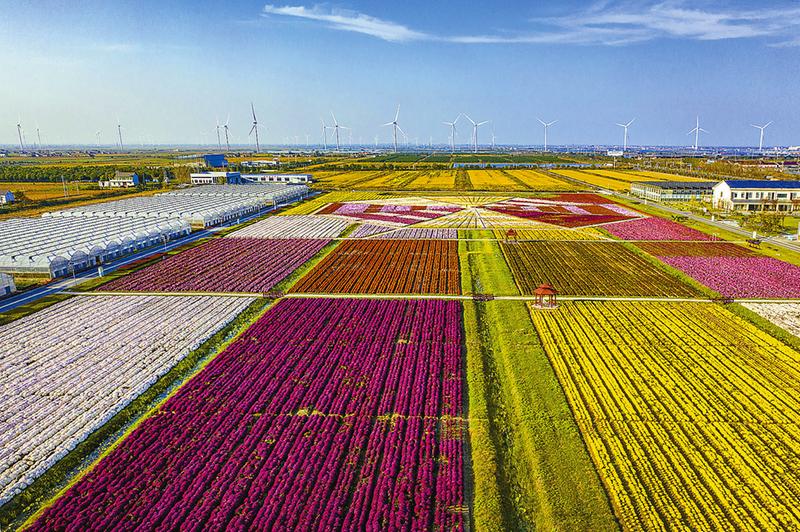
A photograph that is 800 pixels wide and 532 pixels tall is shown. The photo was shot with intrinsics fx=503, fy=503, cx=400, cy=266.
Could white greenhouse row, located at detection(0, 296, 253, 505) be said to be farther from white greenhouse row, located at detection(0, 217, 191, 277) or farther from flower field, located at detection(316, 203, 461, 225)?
flower field, located at detection(316, 203, 461, 225)

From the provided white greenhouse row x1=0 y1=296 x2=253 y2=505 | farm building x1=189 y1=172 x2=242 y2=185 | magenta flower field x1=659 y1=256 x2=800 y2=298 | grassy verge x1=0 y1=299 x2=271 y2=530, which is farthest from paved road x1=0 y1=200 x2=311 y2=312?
farm building x1=189 y1=172 x2=242 y2=185

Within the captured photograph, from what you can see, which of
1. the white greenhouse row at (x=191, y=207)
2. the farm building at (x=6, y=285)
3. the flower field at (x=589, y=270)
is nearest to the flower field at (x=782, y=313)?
the flower field at (x=589, y=270)

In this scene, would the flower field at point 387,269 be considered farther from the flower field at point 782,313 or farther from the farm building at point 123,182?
the farm building at point 123,182

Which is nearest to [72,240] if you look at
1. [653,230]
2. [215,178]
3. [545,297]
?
[545,297]

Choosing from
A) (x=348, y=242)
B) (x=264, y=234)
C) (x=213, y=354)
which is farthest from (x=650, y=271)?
(x=264, y=234)

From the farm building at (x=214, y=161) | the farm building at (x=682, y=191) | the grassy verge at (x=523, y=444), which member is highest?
the farm building at (x=214, y=161)

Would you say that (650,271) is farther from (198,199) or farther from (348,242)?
(198,199)
